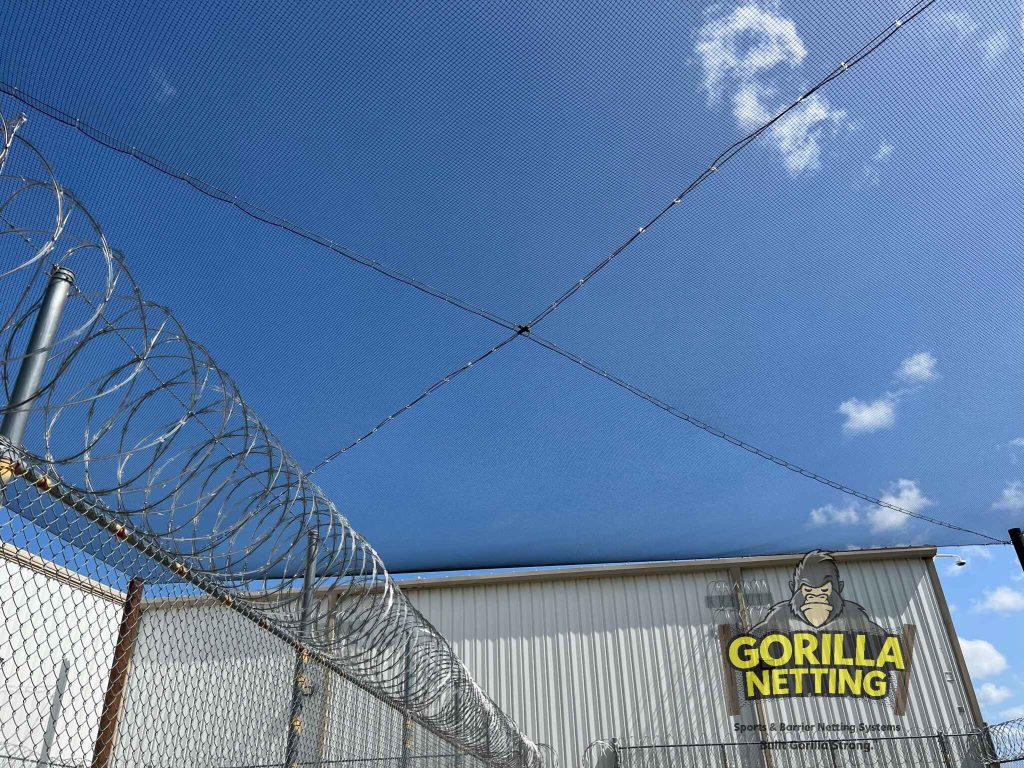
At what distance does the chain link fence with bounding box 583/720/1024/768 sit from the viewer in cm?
973

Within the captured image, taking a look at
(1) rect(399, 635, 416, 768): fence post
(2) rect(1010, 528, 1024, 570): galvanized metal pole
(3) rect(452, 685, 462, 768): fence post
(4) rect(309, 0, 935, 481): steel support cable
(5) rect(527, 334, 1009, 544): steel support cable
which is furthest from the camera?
(2) rect(1010, 528, 1024, 570): galvanized metal pole

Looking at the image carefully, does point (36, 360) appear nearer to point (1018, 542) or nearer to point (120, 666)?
point (120, 666)

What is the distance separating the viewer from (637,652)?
433 inches

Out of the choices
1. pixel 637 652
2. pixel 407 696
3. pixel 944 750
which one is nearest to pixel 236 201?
pixel 407 696

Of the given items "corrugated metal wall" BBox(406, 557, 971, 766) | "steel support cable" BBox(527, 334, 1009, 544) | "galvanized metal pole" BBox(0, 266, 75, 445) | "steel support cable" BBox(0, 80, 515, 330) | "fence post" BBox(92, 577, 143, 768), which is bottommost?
"fence post" BBox(92, 577, 143, 768)

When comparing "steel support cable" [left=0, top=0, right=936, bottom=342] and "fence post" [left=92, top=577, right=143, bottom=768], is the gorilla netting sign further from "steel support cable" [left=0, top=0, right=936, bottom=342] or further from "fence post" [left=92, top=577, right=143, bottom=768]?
"steel support cable" [left=0, top=0, right=936, bottom=342]

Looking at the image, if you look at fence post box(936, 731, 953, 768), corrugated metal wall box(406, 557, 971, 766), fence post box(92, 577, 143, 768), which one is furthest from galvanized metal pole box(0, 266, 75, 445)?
fence post box(936, 731, 953, 768)

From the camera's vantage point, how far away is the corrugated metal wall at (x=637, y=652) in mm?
10430

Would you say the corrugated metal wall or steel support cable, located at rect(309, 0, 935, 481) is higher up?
steel support cable, located at rect(309, 0, 935, 481)

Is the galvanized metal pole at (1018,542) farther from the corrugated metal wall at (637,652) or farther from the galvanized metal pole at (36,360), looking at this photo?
the galvanized metal pole at (36,360)

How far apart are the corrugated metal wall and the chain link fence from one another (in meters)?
0.23

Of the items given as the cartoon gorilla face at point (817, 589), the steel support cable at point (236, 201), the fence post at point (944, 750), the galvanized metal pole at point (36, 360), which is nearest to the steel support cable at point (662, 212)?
the steel support cable at point (236, 201)

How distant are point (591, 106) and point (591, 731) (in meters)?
9.02

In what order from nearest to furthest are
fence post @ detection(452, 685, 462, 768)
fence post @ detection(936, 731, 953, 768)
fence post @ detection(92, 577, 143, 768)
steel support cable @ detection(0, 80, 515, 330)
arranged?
1. fence post @ detection(92, 577, 143, 768)
2. fence post @ detection(452, 685, 462, 768)
3. steel support cable @ detection(0, 80, 515, 330)
4. fence post @ detection(936, 731, 953, 768)
